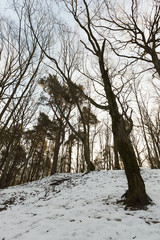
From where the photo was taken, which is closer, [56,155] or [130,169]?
[130,169]

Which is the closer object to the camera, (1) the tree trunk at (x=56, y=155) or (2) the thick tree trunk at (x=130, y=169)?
(2) the thick tree trunk at (x=130, y=169)

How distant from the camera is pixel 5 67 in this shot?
5.11m

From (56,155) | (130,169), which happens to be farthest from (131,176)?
(56,155)

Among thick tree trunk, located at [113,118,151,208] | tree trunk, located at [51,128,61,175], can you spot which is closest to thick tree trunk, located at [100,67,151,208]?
thick tree trunk, located at [113,118,151,208]

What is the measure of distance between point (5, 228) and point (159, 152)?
1328cm

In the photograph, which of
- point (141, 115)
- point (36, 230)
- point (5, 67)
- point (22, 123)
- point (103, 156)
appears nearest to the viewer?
point (36, 230)

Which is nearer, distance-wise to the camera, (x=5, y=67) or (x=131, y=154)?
(x=131, y=154)

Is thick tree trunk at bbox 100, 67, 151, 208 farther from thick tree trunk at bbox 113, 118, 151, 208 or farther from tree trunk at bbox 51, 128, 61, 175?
tree trunk at bbox 51, 128, 61, 175

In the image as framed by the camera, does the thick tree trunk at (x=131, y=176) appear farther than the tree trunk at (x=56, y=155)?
No

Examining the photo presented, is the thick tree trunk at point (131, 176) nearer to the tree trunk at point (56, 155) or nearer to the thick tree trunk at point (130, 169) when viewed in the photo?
the thick tree trunk at point (130, 169)

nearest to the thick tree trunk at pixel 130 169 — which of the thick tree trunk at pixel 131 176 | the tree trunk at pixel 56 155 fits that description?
the thick tree trunk at pixel 131 176

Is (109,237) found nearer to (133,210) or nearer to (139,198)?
(133,210)

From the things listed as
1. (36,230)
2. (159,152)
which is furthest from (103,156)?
(36,230)

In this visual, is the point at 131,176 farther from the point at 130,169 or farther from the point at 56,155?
the point at 56,155
